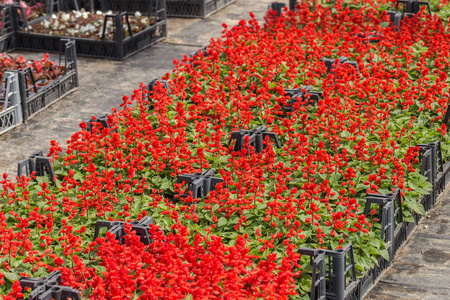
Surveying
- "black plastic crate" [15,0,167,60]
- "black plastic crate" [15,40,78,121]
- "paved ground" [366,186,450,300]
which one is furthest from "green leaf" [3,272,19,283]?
"black plastic crate" [15,0,167,60]

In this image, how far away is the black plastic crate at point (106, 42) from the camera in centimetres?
1675

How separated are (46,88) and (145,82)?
216 centimetres

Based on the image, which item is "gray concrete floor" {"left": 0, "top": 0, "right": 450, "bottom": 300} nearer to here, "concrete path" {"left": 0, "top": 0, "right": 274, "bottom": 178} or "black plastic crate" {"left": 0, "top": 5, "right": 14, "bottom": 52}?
"concrete path" {"left": 0, "top": 0, "right": 274, "bottom": 178}

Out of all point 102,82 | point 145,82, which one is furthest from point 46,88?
point 145,82

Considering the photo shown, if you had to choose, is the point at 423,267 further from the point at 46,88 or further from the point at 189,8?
the point at 189,8

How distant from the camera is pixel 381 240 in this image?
7.93 m

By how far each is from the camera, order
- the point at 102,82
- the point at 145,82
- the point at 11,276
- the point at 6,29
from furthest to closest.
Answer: the point at 6,29
the point at 102,82
the point at 145,82
the point at 11,276

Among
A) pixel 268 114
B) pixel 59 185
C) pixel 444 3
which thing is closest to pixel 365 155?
pixel 268 114

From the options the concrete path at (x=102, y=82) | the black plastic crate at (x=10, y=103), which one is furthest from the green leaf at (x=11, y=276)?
the black plastic crate at (x=10, y=103)

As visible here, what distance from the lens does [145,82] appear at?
15.3m

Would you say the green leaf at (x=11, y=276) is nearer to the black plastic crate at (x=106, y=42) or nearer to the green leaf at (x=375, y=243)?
the green leaf at (x=375, y=243)

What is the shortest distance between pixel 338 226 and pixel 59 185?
3493 mm

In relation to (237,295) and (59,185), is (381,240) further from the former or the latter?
(59,185)

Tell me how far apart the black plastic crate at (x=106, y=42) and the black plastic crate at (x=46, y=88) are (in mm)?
1492
